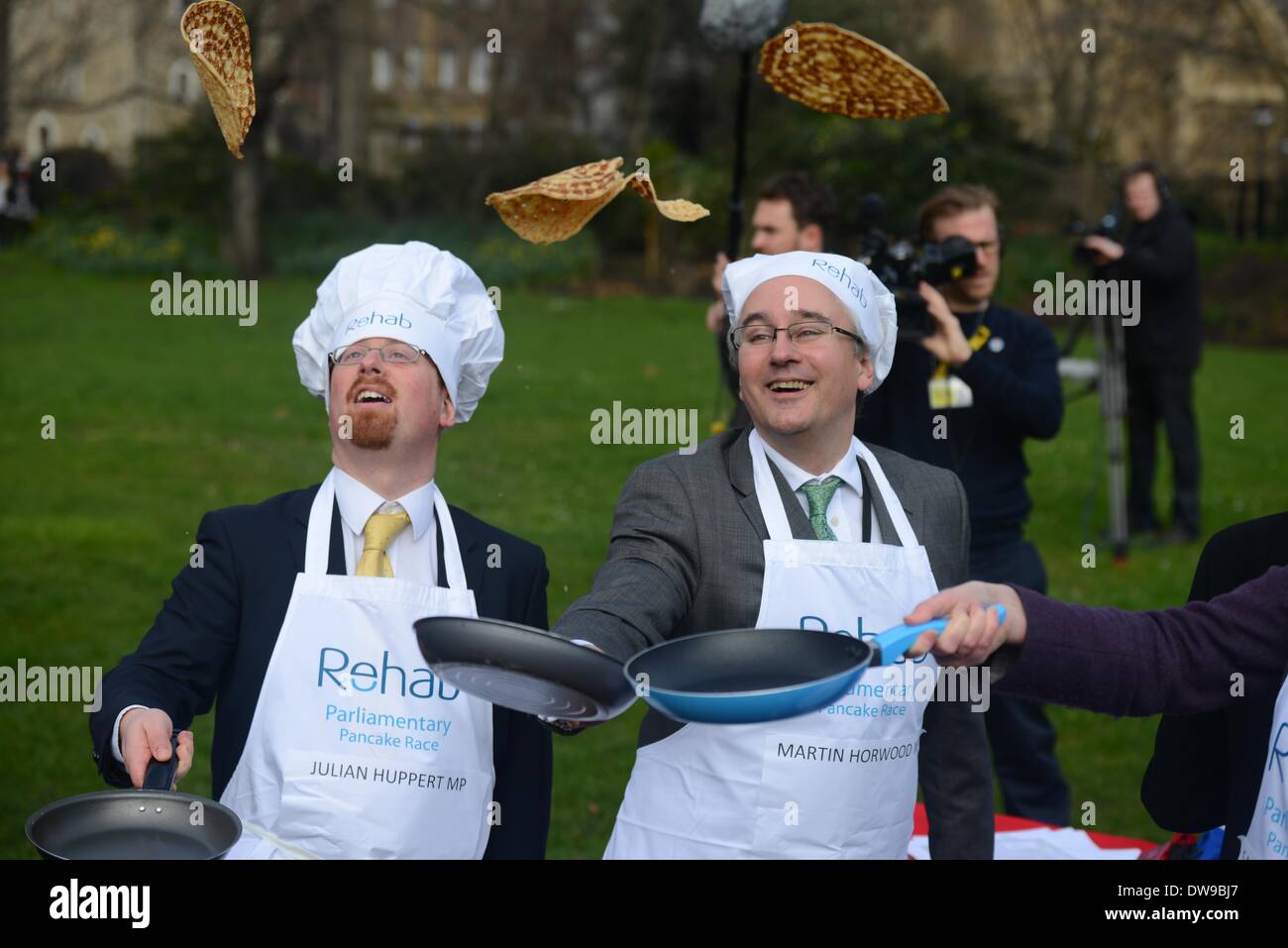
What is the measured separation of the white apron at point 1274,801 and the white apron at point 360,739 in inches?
50.7

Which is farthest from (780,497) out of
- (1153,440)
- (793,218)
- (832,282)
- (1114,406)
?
(1153,440)

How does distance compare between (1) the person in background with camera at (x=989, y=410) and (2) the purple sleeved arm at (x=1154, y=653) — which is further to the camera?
(1) the person in background with camera at (x=989, y=410)

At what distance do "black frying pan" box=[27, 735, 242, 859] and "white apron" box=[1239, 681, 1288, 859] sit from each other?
151 cm

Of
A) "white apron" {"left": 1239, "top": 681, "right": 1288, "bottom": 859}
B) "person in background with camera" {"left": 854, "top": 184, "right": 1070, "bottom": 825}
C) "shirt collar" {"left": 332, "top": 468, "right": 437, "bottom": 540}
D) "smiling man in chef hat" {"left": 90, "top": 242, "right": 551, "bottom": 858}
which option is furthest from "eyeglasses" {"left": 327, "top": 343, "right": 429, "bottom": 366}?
"person in background with camera" {"left": 854, "top": 184, "right": 1070, "bottom": 825}

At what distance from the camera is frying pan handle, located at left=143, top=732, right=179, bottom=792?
2574mm

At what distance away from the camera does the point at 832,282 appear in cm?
295

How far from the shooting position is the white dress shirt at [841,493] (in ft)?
9.62

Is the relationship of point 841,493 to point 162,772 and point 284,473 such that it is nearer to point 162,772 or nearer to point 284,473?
point 162,772

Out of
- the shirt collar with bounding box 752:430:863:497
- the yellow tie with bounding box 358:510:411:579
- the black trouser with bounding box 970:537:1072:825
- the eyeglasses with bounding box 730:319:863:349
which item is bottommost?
the black trouser with bounding box 970:537:1072:825

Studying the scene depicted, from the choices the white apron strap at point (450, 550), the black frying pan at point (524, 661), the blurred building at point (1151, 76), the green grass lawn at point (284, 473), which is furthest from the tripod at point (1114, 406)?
the blurred building at point (1151, 76)

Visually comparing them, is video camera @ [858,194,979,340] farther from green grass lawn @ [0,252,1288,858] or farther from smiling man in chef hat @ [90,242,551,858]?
smiling man in chef hat @ [90,242,551,858]

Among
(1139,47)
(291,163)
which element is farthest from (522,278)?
(1139,47)

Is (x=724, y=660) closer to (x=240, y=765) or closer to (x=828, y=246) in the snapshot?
(x=240, y=765)

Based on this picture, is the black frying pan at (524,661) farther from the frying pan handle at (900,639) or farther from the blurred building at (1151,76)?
the blurred building at (1151,76)
